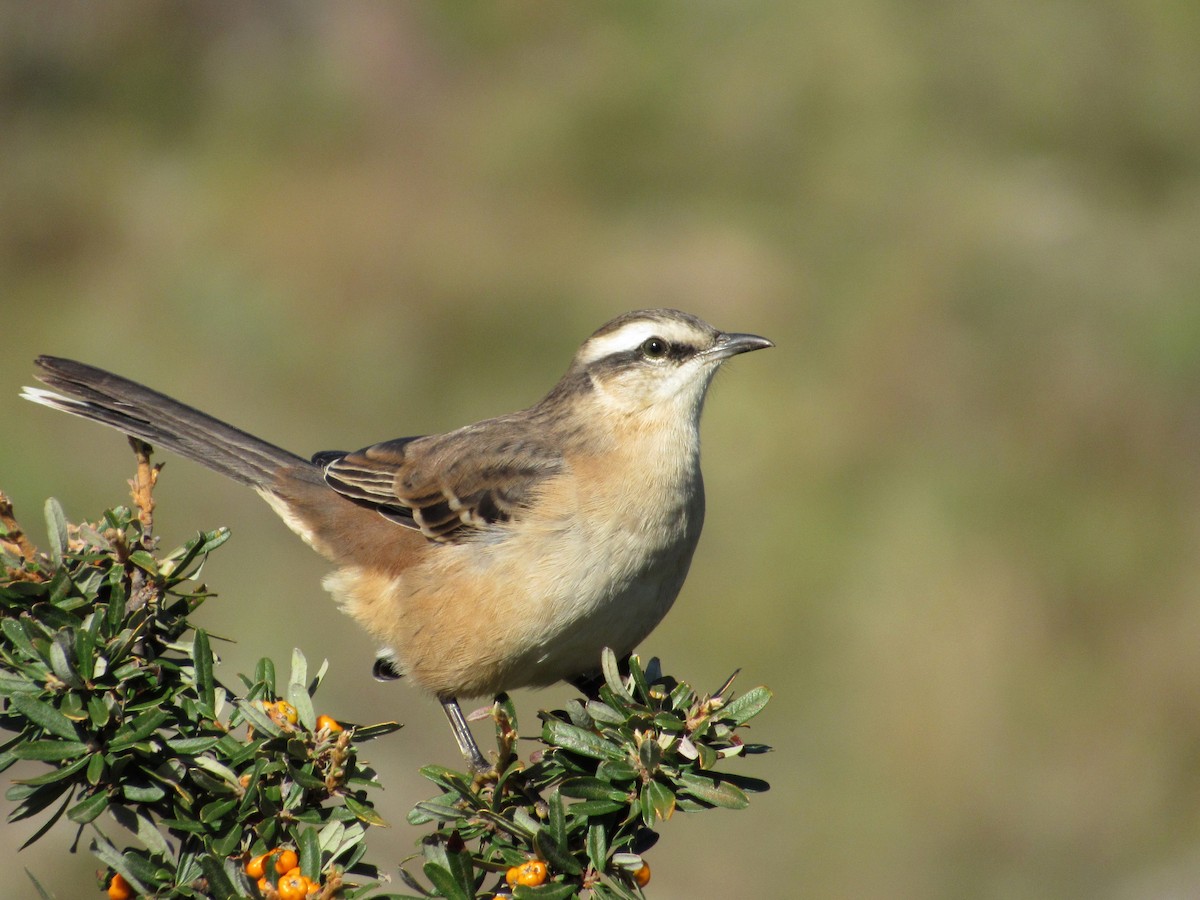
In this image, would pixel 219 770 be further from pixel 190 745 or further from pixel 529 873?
pixel 529 873

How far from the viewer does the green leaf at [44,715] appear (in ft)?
8.91

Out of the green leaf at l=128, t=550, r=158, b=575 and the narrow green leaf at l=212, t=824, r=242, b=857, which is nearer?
the narrow green leaf at l=212, t=824, r=242, b=857

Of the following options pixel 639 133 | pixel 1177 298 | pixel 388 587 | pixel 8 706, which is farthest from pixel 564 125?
pixel 8 706

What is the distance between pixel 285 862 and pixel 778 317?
651 centimetres

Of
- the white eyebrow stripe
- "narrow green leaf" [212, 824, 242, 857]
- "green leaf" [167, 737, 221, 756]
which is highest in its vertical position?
the white eyebrow stripe

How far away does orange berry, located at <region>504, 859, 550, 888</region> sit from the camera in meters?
2.91

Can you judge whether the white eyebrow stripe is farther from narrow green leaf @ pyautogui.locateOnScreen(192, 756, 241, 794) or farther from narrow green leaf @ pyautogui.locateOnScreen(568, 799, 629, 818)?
narrow green leaf @ pyautogui.locateOnScreen(192, 756, 241, 794)

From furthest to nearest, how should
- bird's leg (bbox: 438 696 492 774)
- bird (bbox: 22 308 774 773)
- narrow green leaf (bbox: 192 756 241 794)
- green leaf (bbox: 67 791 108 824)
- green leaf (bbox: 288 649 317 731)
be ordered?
bird's leg (bbox: 438 696 492 774)
bird (bbox: 22 308 774 773)
green leaf (bbox: 288 649 317 731)
narrow green leaf (bbox: 192 756 241 794)
green leaf (bbox: 67 791 108 824)

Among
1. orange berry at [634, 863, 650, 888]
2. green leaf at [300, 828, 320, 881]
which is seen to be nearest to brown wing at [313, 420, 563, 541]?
orange berry at [634, 863, 650, 888]

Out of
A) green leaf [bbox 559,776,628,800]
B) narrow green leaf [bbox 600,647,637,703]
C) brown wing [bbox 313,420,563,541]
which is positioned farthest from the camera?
brown wing [bbox 313,420,563,541]

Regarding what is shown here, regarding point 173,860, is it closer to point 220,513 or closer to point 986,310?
point 220,513

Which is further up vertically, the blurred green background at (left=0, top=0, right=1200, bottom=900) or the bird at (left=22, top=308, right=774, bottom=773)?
Result: the blurred green background at (left=0, top=0, right=1200, bottom=900)

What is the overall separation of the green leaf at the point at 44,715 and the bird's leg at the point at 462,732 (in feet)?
6.48

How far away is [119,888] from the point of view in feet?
9.37
